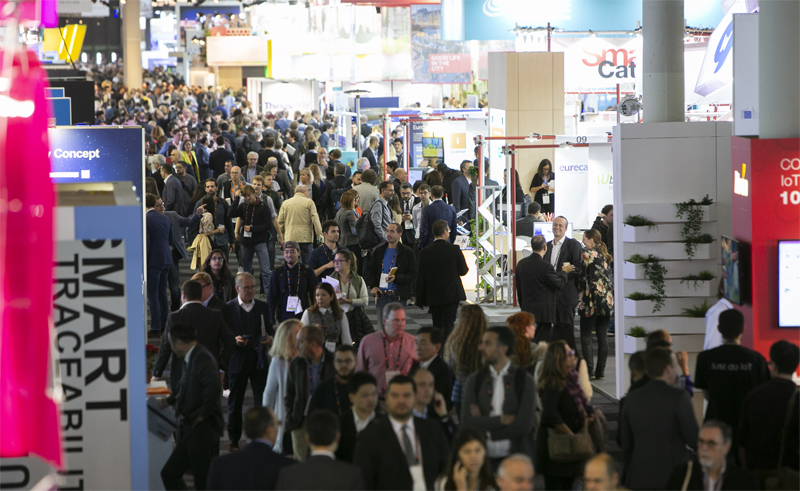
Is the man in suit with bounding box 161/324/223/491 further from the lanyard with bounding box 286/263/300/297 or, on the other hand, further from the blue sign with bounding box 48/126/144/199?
the blue sign with bounding box 48/126/144/199

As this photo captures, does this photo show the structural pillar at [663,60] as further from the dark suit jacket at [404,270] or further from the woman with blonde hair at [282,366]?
the woman with blonde hair at [282,366]

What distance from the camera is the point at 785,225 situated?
6.94 meters

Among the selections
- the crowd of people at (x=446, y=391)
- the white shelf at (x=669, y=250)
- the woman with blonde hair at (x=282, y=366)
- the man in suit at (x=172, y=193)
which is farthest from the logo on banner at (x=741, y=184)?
the man in suit at (x=172, y=193)

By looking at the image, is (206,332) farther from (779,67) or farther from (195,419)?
(779,67)

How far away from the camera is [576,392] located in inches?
215

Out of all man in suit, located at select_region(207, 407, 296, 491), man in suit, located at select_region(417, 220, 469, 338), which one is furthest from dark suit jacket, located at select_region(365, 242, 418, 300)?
man in suit, located at select_region(207, 407, 296, 491)

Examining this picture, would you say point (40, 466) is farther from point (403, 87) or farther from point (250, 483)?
point (403, 87)

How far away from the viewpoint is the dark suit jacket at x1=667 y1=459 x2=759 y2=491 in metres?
4.24

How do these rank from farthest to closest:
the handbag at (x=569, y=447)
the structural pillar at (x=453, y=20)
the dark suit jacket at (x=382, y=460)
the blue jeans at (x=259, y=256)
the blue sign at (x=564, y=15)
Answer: the structural pillar at (x=453, y=20) < the blue sign at (x=564, y=15) < the blue jeans at (x=259, y=256) < the handbag at (x=569, y=447) < the dark suit jacket at (x=382, y=460)

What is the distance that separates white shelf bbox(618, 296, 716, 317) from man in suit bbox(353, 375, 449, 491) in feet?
12.8

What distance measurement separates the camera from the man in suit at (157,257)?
10852 millimetres

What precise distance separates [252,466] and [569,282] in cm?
559

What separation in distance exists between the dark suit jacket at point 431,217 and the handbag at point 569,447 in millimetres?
6810

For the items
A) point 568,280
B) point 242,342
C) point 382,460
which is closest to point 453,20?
point 568,280
